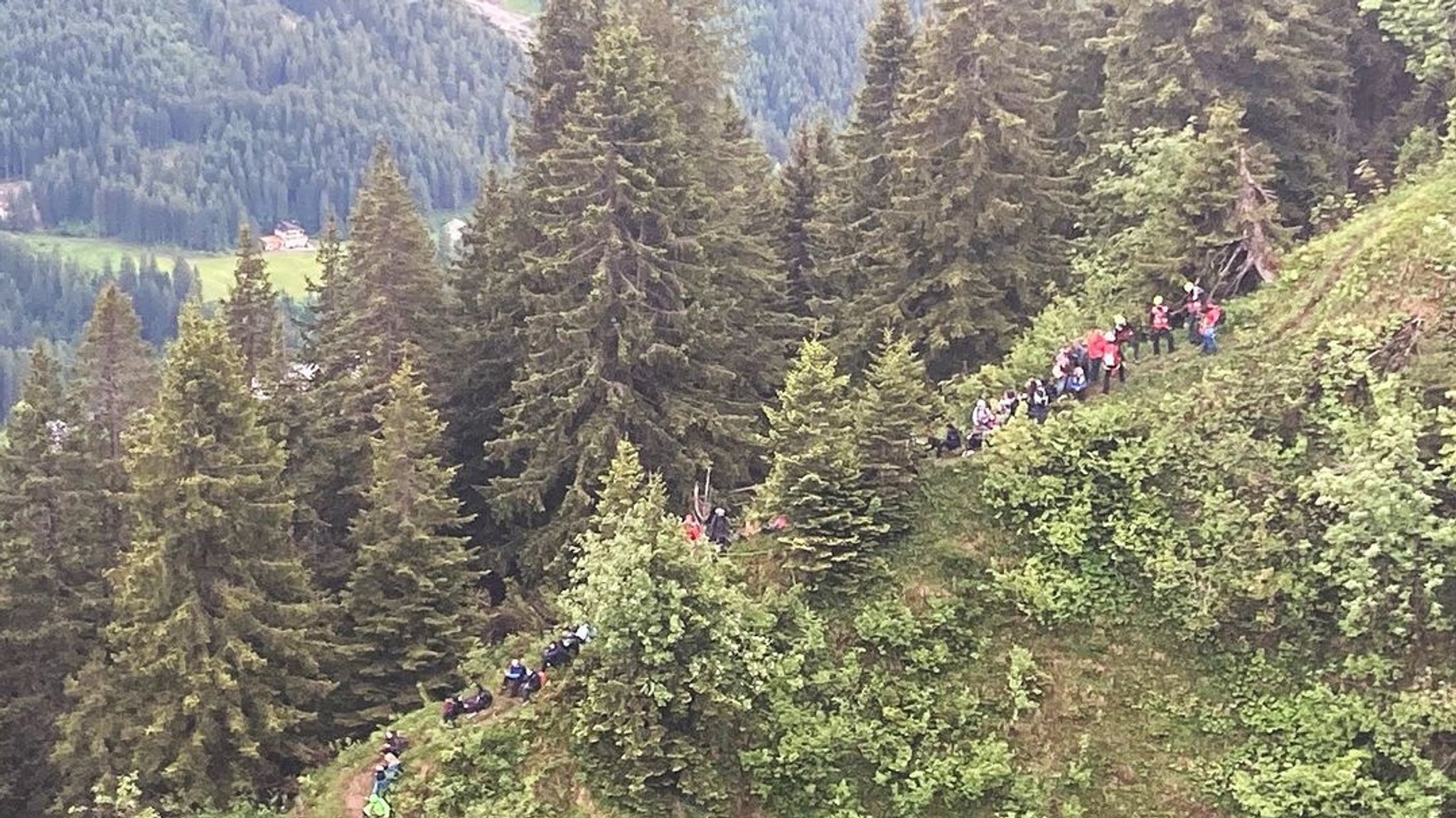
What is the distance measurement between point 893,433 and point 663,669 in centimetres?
543

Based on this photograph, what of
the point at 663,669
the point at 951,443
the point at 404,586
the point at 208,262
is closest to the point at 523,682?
the point at 663,669

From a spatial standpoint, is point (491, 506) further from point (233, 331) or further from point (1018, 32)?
point (1018, 32)

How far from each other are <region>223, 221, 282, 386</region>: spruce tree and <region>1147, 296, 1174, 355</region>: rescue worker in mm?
23219

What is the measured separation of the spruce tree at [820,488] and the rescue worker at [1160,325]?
7.47 metres

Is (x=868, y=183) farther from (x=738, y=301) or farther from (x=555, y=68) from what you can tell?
(x=555, y=68)

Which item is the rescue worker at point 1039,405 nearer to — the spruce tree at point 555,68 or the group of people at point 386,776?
the group of people at point 386,776

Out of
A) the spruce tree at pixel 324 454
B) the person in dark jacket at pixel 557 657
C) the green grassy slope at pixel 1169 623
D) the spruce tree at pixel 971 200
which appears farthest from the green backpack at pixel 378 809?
the spruce tree at pixel 971 200

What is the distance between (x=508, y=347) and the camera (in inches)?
1283

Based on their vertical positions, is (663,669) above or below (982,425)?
below

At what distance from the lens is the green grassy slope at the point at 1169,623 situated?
53.6ft

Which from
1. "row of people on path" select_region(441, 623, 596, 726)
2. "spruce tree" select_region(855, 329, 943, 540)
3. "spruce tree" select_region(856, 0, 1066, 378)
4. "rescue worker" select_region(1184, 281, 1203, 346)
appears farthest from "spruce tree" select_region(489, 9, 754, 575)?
"rescue worker" select_region(1184, 281, 1203, 346)

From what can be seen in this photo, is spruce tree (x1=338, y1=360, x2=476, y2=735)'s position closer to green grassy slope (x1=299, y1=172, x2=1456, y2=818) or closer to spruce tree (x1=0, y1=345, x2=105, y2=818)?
green grassy slope (x1=299, y1=172, x2=1456, y2=818)

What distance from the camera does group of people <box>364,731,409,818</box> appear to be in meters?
19.3

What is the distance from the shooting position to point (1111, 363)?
74.5 feet
